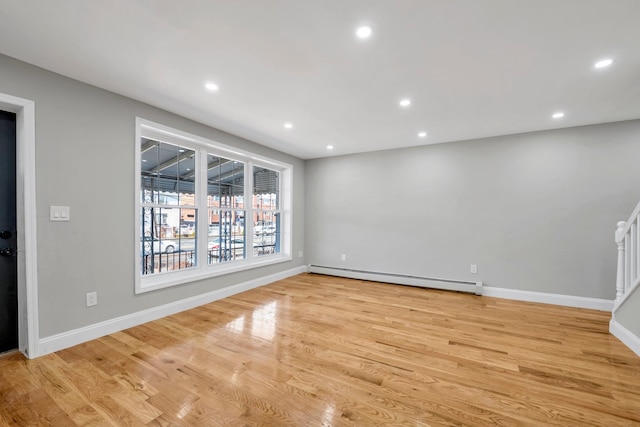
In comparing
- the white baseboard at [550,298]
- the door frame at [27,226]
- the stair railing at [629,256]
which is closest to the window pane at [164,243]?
the door frame at [27,226]

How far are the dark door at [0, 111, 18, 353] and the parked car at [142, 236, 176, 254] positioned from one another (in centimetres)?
106

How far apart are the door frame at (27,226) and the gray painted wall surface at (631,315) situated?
527cm

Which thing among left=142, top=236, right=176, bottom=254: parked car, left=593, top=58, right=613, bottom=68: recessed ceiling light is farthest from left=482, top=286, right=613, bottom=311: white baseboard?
left=142, top=236, right=176, bottom=254: parked car

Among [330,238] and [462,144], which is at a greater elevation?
[462,144]

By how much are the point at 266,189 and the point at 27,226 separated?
330cm

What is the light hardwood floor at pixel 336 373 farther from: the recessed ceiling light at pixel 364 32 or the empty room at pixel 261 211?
the recessed ceiling light at pixel 364 32

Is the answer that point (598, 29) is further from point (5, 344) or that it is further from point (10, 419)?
point (5, 344)

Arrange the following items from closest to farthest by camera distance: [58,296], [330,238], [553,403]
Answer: [553,403] < [58,296] < [330,238]

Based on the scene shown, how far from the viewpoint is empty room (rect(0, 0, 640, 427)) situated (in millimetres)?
1707

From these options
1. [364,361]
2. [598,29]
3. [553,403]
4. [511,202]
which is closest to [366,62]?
[598,29]

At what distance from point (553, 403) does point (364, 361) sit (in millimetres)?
1233

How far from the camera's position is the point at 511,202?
158 inches

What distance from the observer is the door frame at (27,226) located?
2.19 metres

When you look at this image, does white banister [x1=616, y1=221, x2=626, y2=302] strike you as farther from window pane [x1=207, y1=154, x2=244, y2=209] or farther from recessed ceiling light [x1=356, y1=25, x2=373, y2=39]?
window pane [x1=207, y1=154, x2=244, y2=209]
